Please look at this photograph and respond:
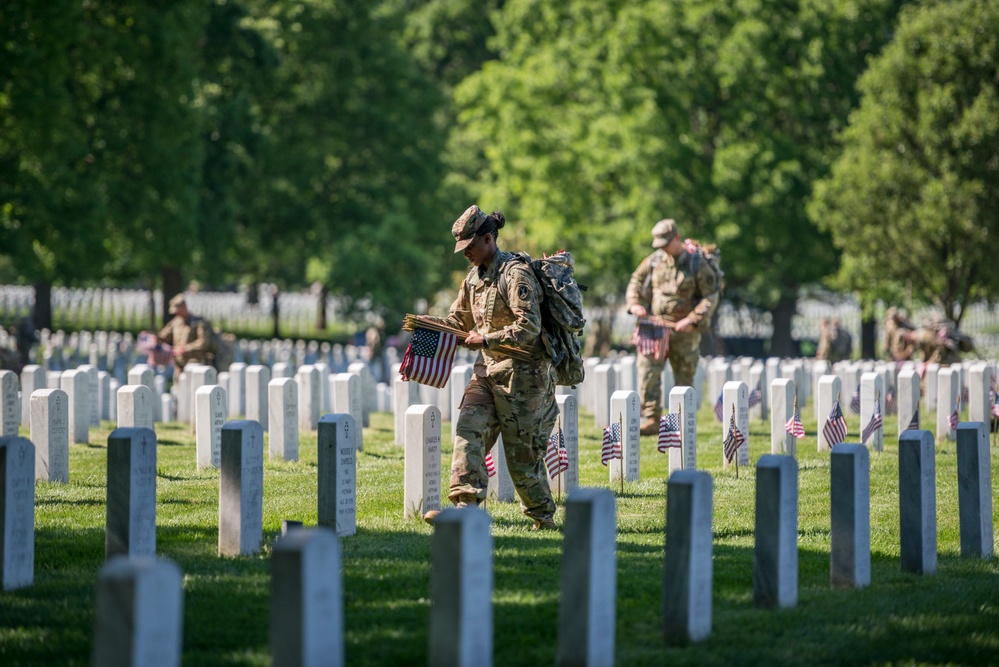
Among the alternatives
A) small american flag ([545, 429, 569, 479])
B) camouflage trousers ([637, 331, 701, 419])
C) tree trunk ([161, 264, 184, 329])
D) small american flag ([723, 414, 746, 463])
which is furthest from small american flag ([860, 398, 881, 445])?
tree trunk ([161, 264, 184, 329])

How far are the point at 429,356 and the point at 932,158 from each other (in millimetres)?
18307

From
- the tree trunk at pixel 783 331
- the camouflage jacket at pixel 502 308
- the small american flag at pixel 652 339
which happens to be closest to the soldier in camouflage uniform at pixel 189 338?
the small american flag at pixel 652 339

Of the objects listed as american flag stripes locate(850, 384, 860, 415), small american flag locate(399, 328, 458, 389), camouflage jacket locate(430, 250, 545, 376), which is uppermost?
camouflage jacket locate(430, 250, 545, 376)

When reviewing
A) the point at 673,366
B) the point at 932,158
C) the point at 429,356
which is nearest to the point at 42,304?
the point at 932,158

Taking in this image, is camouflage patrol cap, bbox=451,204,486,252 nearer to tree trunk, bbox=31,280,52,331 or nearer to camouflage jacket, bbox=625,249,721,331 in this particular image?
camouflage jacket, bbox=625,249,721,331

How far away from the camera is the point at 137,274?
38.7m

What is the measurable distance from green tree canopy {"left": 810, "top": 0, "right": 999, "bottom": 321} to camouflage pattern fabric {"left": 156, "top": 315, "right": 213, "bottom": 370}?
12.9m

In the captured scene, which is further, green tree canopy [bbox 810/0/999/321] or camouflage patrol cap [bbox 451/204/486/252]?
green tree canopy [bbox 810/0/999/321]

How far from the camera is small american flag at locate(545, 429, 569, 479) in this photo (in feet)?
33.9

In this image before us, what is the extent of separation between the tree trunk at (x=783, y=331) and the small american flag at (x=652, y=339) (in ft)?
69.9

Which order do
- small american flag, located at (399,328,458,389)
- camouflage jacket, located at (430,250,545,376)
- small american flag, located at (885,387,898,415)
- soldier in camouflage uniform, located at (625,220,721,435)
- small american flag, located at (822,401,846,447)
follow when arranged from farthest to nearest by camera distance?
small american flag, located at (885,387,898,415) → soldier in camouflage uniform, located at (625,220,721,435) → small american flag, located at (822,401,846,447) → small american flag, located at (399,328,458,389) → camouflage jacket, located at (430,250,545,376)

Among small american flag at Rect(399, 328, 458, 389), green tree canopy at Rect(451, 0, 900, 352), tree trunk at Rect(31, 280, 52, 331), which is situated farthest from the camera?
tree trunk at Rect(31, 280, 52, 331)

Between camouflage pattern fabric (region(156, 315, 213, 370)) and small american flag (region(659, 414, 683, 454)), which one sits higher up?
camouflage pattern fabric (region(156, 315, 213, 370))

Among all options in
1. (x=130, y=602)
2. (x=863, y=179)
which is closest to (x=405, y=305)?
(x=863, y=179)
